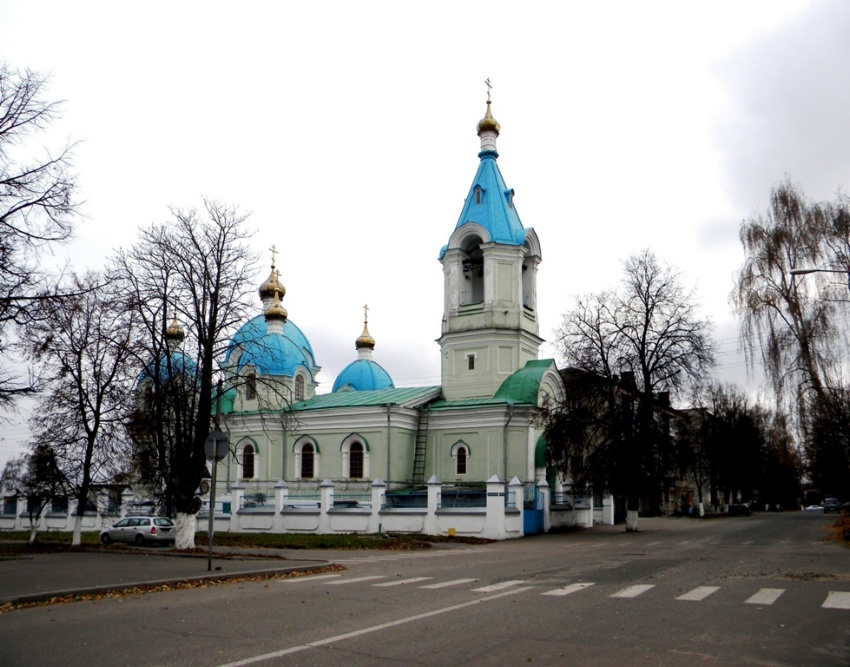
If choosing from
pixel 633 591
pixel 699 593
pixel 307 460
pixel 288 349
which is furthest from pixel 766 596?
pixel 288 349

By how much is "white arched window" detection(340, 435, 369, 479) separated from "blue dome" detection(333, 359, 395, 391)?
8.84m


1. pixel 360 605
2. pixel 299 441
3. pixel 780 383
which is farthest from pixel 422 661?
pixel 299 441

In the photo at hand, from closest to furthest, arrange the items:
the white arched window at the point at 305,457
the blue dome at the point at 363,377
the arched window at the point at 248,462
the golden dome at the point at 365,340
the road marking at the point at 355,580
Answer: the road marking at the point at 355,580, the white arched window at the point at 305,457, the arched window at the point at 248,462, the blue dome at the point at 363,377, the golden dome at the point at 365,340

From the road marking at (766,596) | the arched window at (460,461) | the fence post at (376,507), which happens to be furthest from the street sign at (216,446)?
the arched window at (460,461)

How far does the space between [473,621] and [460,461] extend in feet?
97.1

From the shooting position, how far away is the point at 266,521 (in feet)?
109

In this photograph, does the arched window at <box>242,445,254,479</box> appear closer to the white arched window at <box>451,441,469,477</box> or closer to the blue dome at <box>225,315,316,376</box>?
the blue dome at <box>225,315,316,376</box>

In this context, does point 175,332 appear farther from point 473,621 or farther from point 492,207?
point 473,621

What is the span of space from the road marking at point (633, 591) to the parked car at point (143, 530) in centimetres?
2085

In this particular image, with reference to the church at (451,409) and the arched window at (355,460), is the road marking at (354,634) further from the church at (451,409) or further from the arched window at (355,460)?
the arched window at (355,460)

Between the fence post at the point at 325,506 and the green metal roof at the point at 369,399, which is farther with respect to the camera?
the green metal roof at the point at 369,399

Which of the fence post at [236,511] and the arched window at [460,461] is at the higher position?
the arched window at [460,461]

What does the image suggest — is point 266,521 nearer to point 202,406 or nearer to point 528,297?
point 202,406

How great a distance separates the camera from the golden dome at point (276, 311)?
1801 inches
